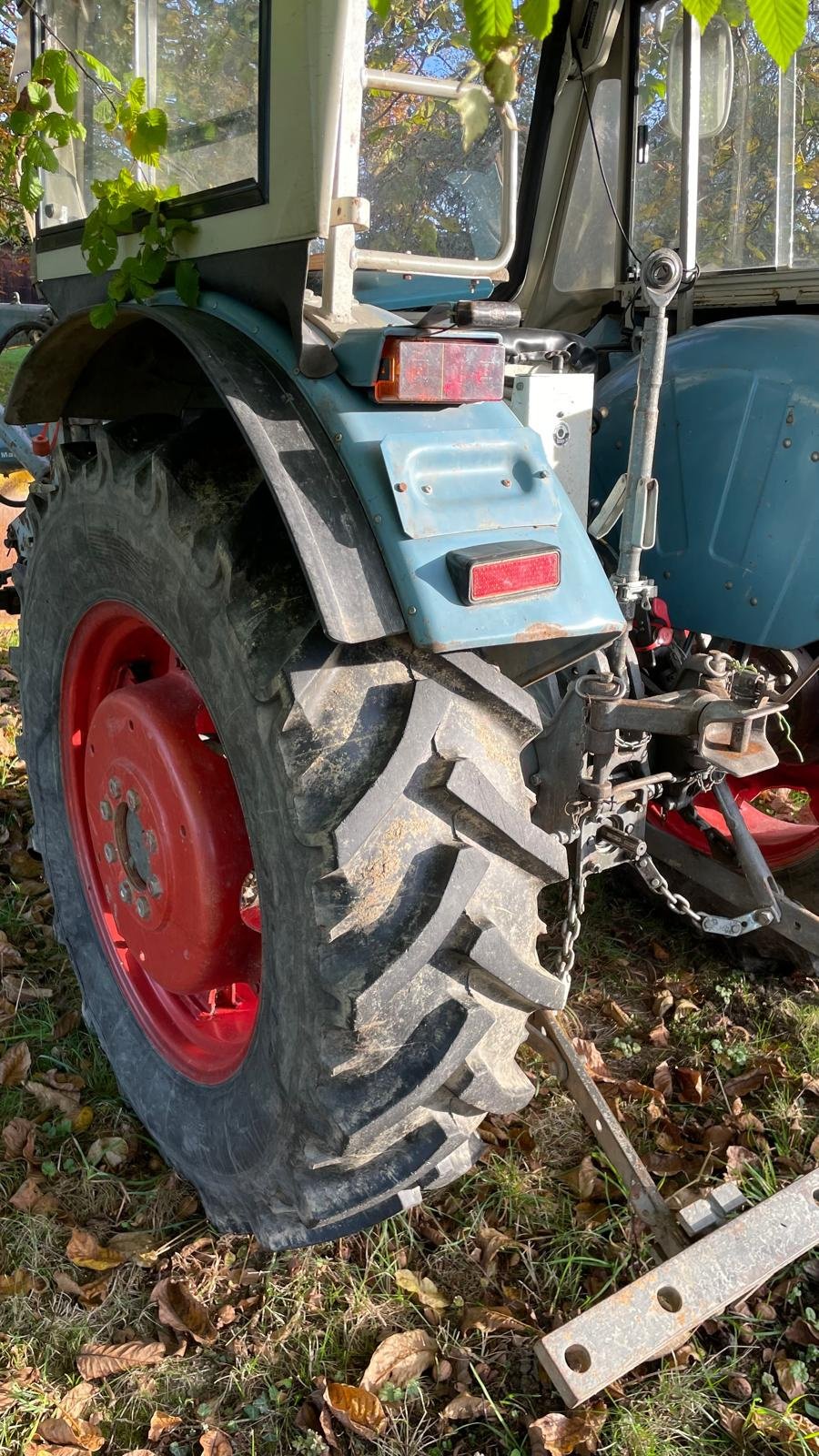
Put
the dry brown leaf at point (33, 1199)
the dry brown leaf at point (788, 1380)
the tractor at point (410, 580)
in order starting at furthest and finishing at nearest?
the dry brown leaf at point (33, 1199) → the dry brown leaf at point (788, 1380) → the tractor at point (410, 580)

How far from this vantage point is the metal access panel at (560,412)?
1913 mm

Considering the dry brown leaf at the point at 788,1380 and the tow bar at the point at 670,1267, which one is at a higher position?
the tow bar at the point at 670,1267

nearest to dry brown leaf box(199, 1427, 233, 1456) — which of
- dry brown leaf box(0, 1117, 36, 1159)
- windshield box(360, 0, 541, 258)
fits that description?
dry brown leaf box(0, 1117, 36, 1159)

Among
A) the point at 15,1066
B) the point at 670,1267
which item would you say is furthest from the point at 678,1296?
the point at 15,1066

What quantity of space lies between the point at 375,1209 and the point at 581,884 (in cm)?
74

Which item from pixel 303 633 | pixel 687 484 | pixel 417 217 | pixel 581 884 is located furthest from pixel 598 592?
pixel 417 217

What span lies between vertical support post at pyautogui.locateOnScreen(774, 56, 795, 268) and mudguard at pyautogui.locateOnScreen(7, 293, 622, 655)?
51.8 inches

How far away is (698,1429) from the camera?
5.86 ft

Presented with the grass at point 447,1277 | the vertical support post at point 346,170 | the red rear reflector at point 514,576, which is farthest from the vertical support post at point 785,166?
the grass at point 447,1277

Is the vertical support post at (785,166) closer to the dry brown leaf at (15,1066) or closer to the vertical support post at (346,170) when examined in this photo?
the vertical support post at (346,170)

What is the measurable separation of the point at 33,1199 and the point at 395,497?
175 cm

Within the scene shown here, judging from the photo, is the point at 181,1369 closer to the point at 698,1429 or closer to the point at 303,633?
the point at 698,1429

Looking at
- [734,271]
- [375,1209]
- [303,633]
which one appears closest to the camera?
Answer: [303,633]

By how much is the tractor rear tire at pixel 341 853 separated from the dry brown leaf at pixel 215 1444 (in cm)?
31
